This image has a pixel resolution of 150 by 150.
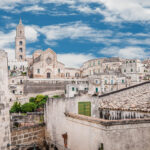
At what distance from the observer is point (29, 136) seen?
1269 centimetres

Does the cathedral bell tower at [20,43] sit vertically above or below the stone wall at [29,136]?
above

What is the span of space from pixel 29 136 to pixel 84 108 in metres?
4.07

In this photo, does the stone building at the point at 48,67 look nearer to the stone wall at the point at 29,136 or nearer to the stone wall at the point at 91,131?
the stone wall at the point at 29,136

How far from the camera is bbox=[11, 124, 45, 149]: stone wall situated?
465 inches

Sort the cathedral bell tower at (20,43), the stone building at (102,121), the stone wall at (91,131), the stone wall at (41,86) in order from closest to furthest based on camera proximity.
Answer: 1. the stone wall at (91,131)
2. the stone building at (102,121)
3. the stone wall at (41,86)
4. the cathedral bell tower at (20,43)

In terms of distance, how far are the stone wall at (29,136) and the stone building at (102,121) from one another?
533mm

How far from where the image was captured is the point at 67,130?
1178 centimetres

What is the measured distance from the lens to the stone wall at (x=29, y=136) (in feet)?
38.8

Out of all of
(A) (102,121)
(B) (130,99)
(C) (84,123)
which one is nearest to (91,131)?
(C) (84,123)

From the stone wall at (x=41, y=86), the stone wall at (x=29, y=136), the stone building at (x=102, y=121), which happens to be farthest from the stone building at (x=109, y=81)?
the stone wall at (x=29, y=136)

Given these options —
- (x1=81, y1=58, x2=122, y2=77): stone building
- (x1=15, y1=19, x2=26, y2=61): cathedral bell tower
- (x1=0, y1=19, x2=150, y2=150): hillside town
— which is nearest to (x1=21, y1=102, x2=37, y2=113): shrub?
(x1=0, y1=19, x2=150, y2=150): hillside town

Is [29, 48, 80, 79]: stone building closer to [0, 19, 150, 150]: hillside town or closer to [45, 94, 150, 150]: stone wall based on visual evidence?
[0, 19, 150, 150]: hillside town

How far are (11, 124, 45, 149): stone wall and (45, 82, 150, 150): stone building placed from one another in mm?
533

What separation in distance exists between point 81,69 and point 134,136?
7558cm
